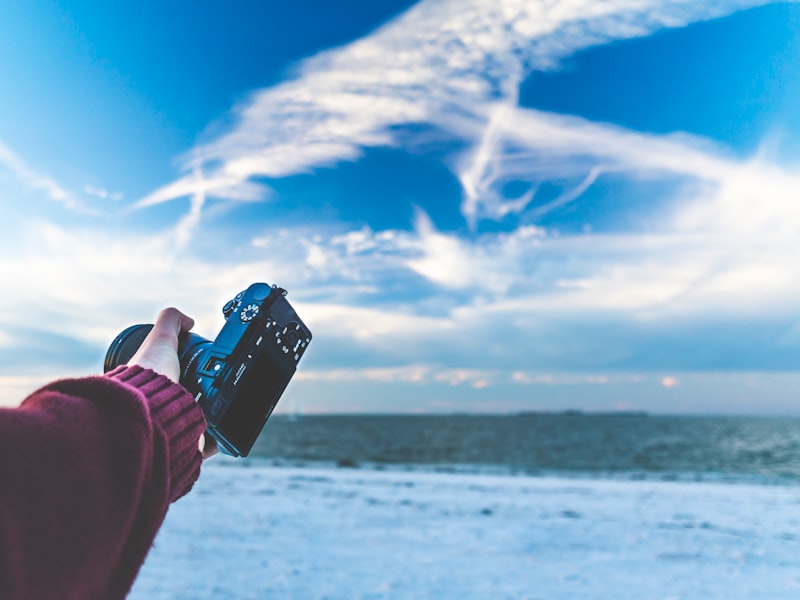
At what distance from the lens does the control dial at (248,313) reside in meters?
1.32

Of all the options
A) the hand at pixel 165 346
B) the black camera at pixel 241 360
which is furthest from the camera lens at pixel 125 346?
the hand at pixel 165 346

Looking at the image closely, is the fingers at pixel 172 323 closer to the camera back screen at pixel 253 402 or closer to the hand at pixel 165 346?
the hand at pixel 165 346

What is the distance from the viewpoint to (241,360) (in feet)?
4.12

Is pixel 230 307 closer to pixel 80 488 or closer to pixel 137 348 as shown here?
pixel 137 348

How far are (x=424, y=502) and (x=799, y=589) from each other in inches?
197

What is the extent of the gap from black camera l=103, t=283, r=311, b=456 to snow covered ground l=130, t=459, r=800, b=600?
4174mm

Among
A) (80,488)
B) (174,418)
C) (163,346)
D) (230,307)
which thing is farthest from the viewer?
(230,307)

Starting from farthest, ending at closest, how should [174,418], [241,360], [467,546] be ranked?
[467,546], [241,360], [174,418]

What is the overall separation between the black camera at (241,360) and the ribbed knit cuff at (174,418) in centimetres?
33

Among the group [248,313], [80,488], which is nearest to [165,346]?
[248,313]

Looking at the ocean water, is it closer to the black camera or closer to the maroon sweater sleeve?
the black camera

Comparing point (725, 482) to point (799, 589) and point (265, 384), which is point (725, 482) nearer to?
point (799, 589)

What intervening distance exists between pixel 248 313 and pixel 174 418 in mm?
617

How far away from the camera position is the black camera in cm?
113
